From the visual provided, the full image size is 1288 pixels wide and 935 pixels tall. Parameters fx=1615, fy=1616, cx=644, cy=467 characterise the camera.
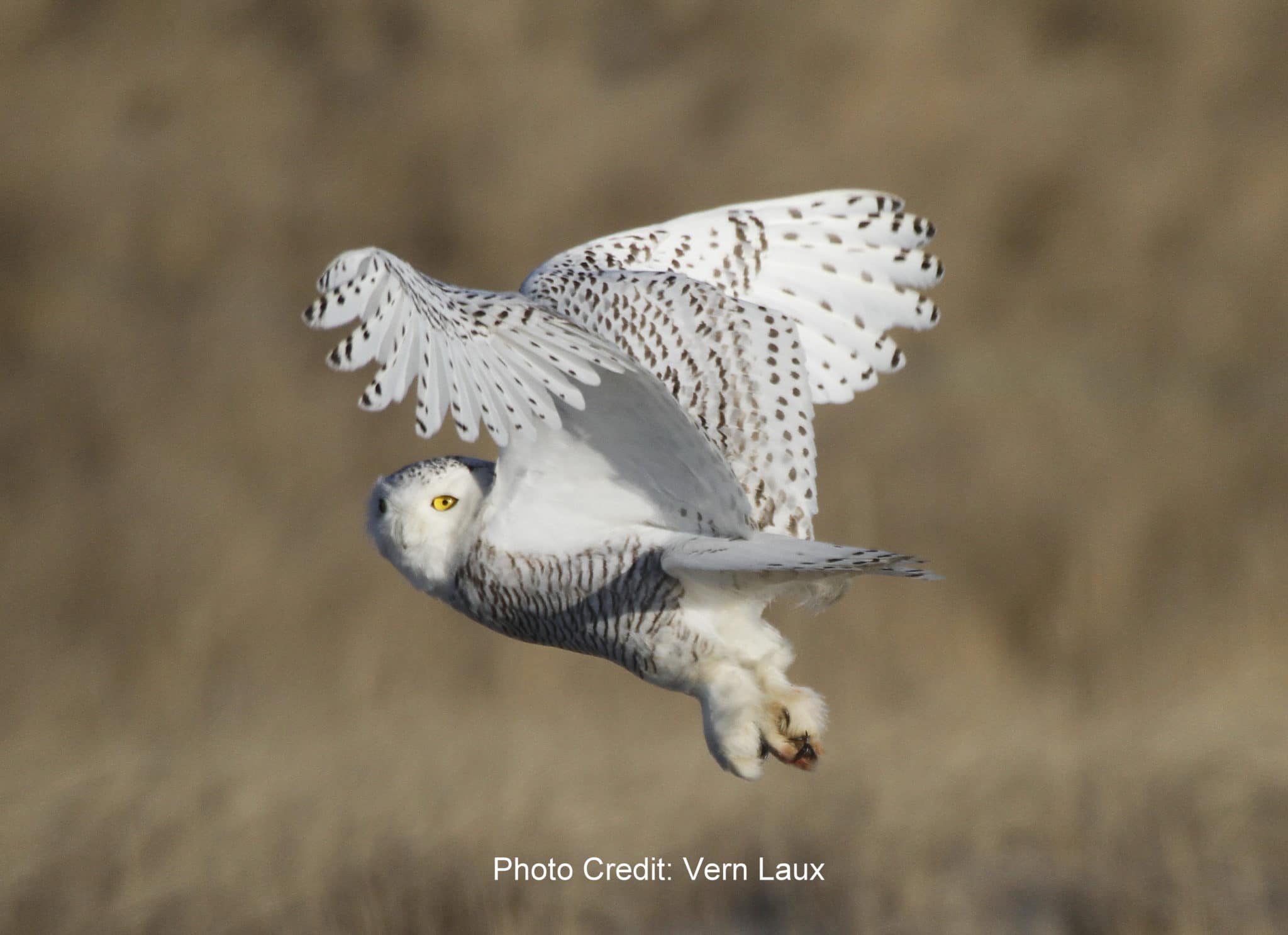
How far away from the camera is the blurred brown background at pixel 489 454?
10203 mm

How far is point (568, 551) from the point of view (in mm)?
3281

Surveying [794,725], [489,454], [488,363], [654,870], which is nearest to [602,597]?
[794,725]

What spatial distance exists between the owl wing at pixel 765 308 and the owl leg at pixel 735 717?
14.2 inches

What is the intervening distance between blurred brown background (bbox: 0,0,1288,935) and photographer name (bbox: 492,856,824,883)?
12cm

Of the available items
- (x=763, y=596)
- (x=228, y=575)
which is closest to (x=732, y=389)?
(x=763, y=596)

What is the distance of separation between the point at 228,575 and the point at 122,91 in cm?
435

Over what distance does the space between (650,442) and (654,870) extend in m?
7.34

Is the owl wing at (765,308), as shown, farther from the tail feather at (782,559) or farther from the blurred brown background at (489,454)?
the blurred brown background at (489,454)

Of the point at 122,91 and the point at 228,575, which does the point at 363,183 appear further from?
the point at 228,575

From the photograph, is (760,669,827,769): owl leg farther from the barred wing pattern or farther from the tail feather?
the barred wing pattern

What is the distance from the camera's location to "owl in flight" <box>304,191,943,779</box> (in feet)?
9.38

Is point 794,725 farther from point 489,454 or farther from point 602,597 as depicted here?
point 489,454

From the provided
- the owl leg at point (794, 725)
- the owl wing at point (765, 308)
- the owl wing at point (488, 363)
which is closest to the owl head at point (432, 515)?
the owl wing at point (488, 363)

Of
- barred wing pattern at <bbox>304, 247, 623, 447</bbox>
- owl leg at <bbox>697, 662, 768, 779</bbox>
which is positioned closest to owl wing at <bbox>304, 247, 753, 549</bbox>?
barred wing pattern at <bbox>304, 247, 623, 447</bbox>
